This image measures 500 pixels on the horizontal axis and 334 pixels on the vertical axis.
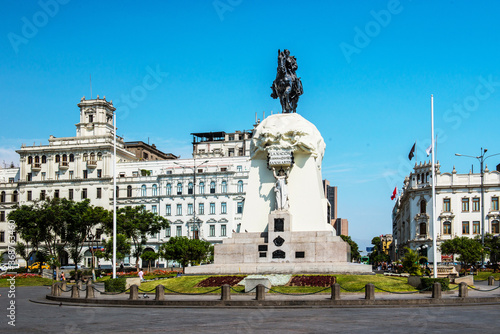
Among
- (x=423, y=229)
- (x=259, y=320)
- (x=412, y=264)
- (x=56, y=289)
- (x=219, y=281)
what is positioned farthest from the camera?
(x=423, y=229)

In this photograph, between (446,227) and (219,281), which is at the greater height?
(446,227)

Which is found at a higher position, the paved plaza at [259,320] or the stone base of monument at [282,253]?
the stone base of monument at [282,253]

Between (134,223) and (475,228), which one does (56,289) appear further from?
(475,228)

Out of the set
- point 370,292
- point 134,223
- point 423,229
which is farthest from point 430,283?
point 423,229

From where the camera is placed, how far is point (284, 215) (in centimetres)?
3506

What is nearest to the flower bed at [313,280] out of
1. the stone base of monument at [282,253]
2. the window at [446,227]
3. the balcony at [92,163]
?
the stone base of monument at [282,253]

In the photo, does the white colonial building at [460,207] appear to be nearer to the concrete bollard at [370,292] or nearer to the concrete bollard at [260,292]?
the concrete bollard at [370,292]

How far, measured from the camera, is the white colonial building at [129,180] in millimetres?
87688

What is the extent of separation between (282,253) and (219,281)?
481cm

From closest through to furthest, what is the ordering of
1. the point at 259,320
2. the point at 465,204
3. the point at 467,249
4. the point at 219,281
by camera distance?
1. the point at 259,320
2. the point at 219,281
3. the point at 467,249
4. the point at 465,204

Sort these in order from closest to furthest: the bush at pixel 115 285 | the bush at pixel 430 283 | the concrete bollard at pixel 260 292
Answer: the concrete bollard at pixel 260 292
the bush at pixel 430 283
the bush at pixel 115 285

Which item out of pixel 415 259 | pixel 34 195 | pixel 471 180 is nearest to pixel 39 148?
pixel 34 195

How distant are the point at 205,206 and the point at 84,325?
69.0 metres

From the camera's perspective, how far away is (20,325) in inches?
772
